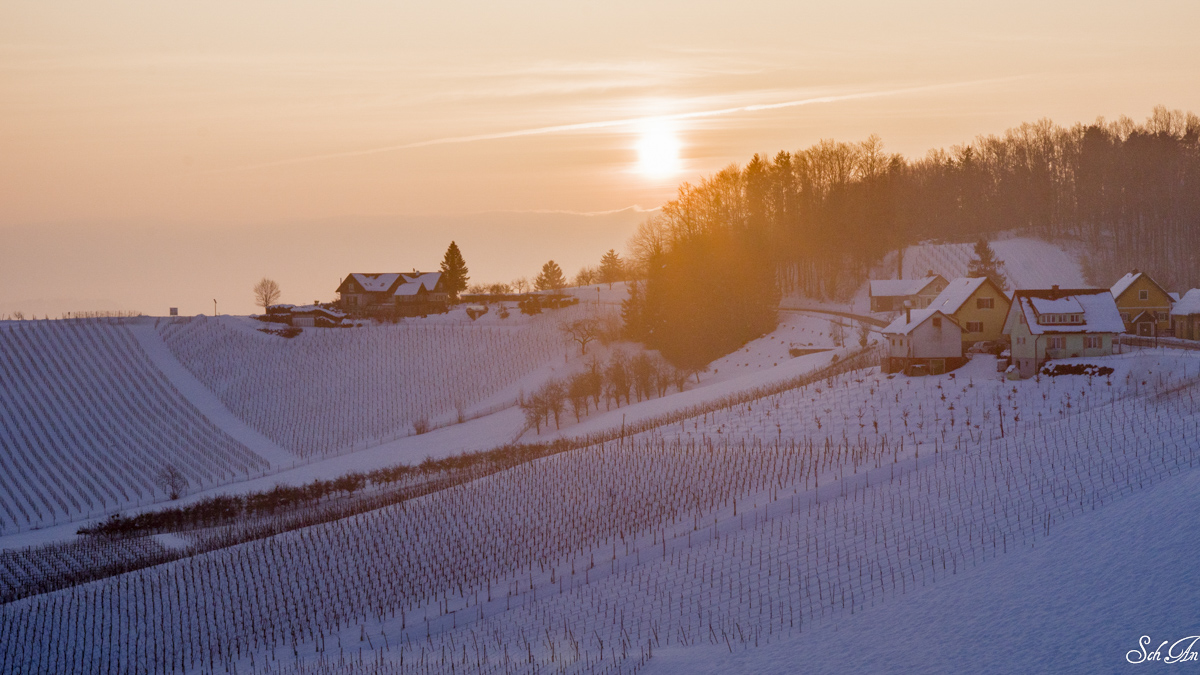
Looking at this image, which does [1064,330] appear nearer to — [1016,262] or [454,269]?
[1016,262]

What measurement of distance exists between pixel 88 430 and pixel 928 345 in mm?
51846

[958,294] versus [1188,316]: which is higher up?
[958,294]

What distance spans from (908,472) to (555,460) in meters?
15.0

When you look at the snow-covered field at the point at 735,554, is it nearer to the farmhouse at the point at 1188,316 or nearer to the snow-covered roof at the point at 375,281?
the farmhouse at the point at 1188,316

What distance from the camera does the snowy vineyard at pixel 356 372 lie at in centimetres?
6606


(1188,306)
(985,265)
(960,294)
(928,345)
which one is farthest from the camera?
(985,265)

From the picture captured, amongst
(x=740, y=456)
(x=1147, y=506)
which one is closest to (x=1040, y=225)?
(x=740, y=456)

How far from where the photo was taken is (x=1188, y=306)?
53.3m

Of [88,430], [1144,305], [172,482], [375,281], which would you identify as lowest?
[172,482]

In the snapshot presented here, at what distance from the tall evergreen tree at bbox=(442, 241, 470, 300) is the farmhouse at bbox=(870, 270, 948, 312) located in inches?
2191

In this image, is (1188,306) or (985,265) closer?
(1188,306)

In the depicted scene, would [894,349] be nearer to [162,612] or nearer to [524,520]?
[524,520]

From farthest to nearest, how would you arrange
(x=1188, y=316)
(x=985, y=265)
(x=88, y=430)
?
(x=985, y=265), (x=88, y=430), (x=1188, y=316)

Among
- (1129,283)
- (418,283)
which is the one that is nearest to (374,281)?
(418,283)
